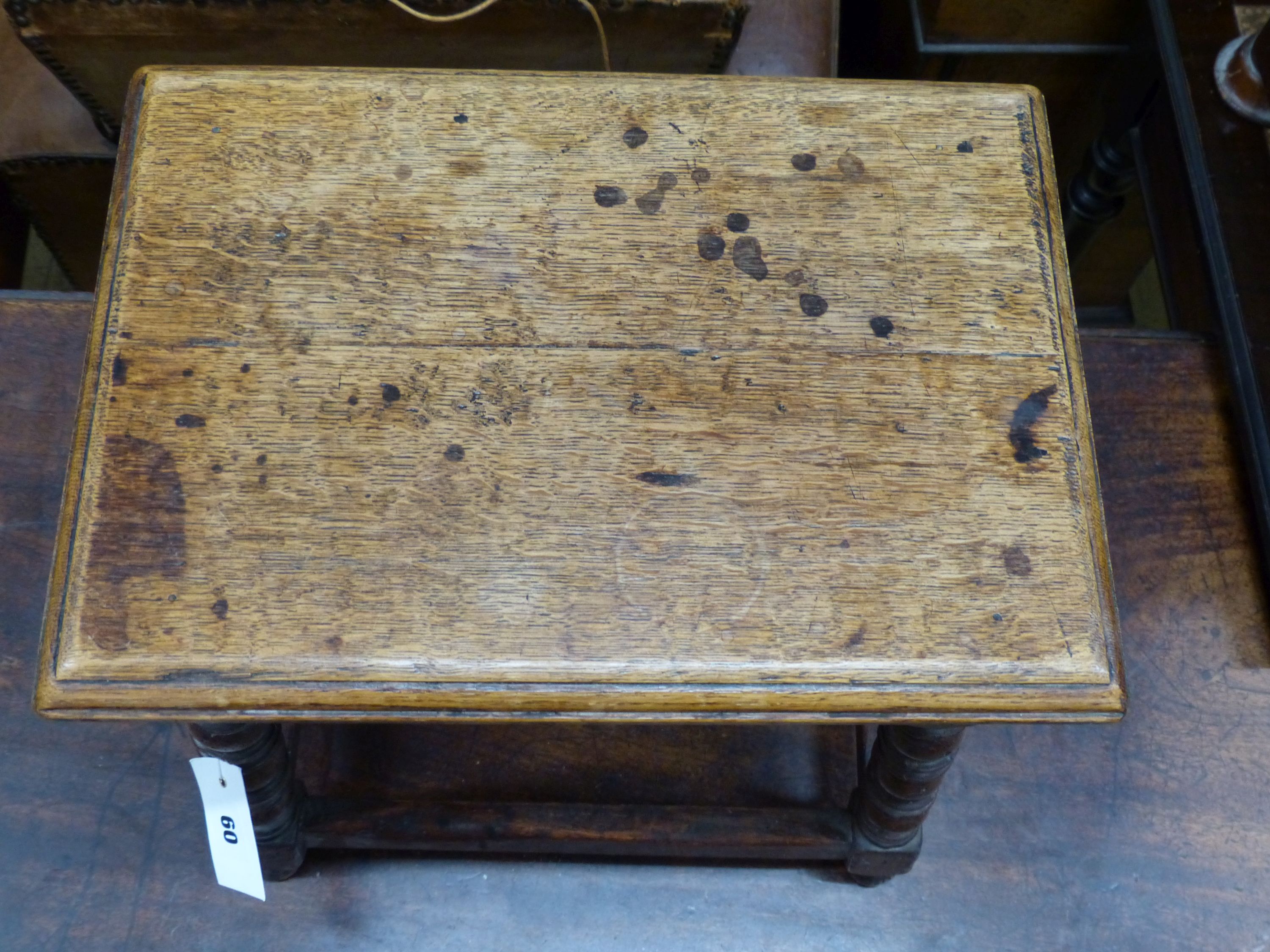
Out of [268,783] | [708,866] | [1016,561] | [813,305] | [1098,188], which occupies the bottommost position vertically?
[708,866]

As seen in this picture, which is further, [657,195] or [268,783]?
[268,783]

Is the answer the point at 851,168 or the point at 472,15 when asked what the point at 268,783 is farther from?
the point at 472,15

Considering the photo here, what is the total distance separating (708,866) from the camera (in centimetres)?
140

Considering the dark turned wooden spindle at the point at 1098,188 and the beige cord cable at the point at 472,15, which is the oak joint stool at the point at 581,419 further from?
the dark turned wooden spindle at the point at 1098,188

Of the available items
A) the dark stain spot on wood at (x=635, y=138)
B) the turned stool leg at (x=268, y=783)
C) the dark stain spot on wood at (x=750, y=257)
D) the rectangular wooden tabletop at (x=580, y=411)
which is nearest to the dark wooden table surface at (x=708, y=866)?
the turned stool leg at (x=268, y=783)

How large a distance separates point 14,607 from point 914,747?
1148mm

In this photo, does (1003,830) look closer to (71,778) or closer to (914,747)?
(914,747)

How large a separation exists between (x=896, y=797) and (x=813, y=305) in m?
0.55

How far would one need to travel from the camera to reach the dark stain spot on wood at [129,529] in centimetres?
93

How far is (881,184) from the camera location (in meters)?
1.12

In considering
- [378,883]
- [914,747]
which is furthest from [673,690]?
[378,883]

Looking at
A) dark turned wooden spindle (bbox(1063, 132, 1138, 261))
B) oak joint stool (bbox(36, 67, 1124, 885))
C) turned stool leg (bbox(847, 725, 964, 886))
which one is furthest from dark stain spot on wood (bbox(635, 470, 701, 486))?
dark turned wooden spindle (bbox(1063, 132, 1138, 261))

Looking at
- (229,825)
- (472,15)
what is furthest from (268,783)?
(472,15)

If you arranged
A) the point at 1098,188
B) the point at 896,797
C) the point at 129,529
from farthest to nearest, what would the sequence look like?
the point at 1098,188, the point at 896,797, the point at 129,529
